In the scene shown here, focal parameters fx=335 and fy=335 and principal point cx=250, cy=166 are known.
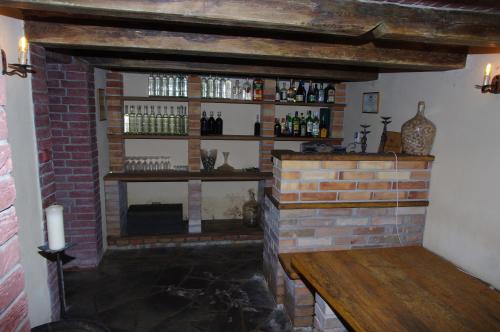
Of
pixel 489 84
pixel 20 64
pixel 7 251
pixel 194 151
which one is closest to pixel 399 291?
pixel 489 84

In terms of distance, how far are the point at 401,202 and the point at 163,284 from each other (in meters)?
2.22

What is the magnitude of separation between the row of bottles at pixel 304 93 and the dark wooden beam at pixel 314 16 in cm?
257

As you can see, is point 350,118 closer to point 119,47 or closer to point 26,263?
point 119,47

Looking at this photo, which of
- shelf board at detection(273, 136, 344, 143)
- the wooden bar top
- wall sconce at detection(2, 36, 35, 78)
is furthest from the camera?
shelf board at detection(273, 136, 344, 143)

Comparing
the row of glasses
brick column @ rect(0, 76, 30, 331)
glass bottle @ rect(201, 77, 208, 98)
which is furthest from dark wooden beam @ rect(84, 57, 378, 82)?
brick column @ rect(0, 76, 30, 331)

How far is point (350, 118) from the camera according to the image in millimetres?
4195

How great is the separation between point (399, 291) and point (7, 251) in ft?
5.70

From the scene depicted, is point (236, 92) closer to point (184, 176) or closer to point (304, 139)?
point (304, 139)

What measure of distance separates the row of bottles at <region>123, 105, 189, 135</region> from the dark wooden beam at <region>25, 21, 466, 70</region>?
1.86 meters

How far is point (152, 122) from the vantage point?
13.4ft

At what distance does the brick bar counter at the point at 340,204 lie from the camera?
2.44 metres

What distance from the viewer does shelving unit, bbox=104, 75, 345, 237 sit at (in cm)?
387

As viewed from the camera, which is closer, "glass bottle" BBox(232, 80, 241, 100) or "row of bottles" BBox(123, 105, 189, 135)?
"row of bottles" BBox(123, 105, 189, 135)

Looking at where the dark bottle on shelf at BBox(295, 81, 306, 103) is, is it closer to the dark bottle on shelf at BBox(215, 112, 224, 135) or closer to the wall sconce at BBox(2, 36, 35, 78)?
the dark bottle on shelf at BBox(215, 112, 224, 135)
